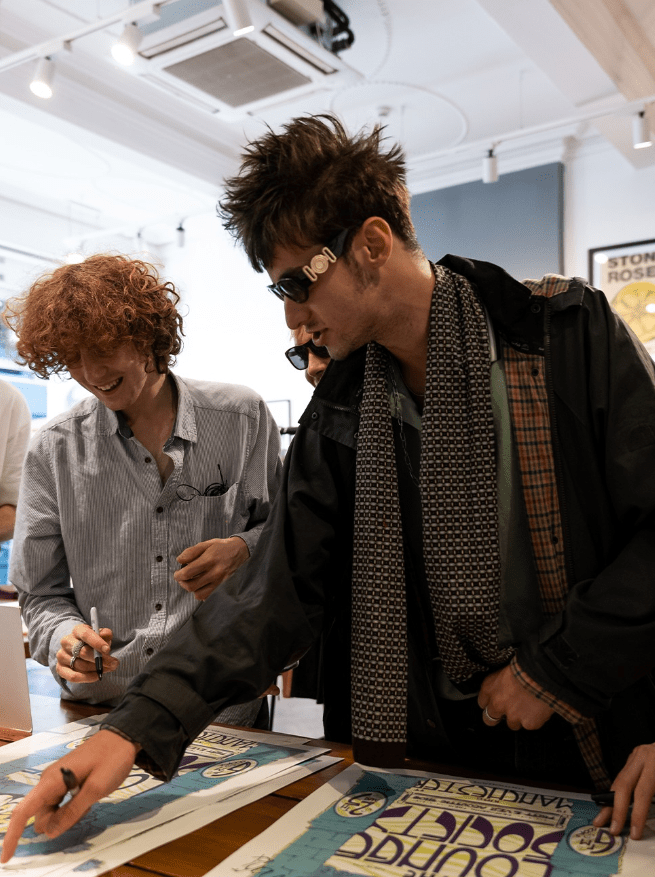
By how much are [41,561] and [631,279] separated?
16.2 ft

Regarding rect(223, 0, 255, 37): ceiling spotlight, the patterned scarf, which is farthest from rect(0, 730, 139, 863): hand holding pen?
rect(223, 0, 255, 37): ceiling spotlight

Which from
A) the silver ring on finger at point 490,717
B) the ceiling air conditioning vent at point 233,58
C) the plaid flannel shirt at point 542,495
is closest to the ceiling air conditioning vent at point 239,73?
the ceiling air conditioning vent at point 233,58

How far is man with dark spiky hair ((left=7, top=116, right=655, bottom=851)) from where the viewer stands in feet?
3.65

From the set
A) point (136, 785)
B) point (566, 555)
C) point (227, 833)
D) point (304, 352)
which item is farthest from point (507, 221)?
point (227, 833)

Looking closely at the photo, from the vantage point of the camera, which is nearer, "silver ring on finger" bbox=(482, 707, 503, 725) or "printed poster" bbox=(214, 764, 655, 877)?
"printed poster" bbox=(214, 764, 655, 877)

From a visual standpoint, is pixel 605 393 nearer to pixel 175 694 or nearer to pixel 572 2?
pixel 175 694

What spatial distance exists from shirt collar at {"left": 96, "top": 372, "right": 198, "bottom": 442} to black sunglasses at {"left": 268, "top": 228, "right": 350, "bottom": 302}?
1.84 feet

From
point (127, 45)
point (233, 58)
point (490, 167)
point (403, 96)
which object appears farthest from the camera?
point (403, 96)

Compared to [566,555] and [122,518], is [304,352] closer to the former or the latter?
[122,518]

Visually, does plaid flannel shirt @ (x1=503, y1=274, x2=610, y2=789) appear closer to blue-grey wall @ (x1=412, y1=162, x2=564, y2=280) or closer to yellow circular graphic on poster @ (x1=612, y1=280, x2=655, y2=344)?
yellow circular graphic on poster @ (x1=612, y1=280, x2=655, y2=344)

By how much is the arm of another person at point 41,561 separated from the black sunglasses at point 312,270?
2.50ft

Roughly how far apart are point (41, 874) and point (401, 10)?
4.57m

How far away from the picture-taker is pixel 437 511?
126cm

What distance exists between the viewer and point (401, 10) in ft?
14.6
